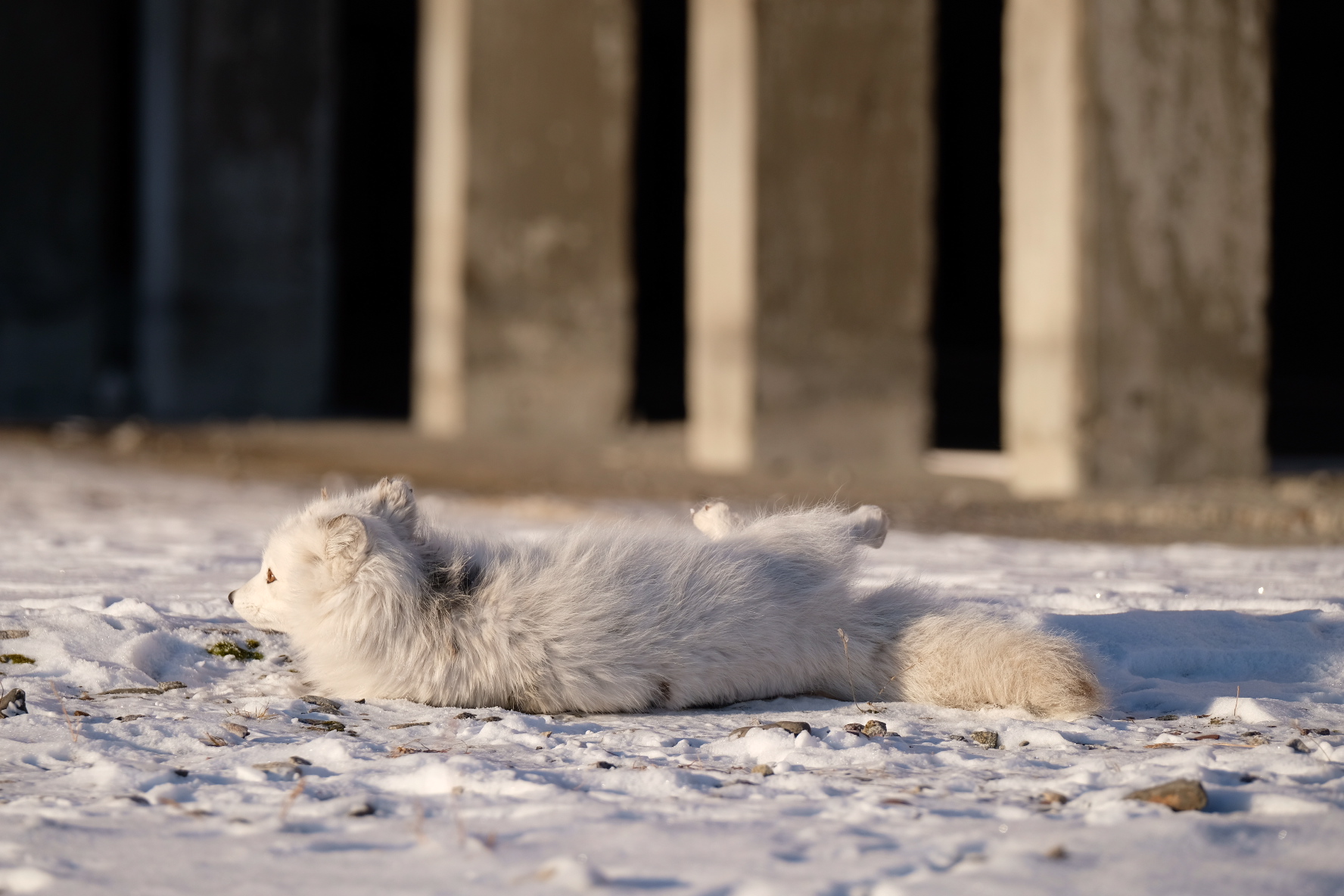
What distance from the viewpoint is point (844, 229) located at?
1154 cm

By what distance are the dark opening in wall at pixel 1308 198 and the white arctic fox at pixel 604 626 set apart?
49.1 feet

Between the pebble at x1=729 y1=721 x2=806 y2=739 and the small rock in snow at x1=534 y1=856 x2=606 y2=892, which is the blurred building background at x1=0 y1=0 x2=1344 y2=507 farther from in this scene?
the small rock in snow at x1=534 y1=856 x2=606 y2=892

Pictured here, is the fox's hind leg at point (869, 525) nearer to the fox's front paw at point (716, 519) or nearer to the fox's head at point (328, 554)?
the fox's front paw at point (716, 519)

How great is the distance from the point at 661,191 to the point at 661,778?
18131mm

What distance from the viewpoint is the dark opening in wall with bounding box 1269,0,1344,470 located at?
57.5 feet

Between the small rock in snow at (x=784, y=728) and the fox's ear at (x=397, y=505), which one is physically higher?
the fox's ear at (x=397, y=505)

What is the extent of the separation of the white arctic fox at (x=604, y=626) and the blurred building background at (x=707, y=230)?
5.63m

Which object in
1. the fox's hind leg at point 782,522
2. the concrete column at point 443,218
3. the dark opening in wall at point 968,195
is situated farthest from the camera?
the dark opening in wall at point 968,195

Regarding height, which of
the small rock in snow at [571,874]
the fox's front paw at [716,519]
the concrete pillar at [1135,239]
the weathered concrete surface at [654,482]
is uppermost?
the concrete pillar at [1135,239]

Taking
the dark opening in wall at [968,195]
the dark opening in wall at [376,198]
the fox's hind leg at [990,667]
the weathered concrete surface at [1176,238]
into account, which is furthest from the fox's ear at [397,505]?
the dark opening in wall at [376,198]

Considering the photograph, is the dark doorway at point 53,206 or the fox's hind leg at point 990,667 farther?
the dark doorway at point 53,206

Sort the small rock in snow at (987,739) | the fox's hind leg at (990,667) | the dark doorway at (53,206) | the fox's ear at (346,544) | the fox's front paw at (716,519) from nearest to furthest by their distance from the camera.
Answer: the small rock in snow at (987,739), the fox's hind leg at (990,667), the fox's ear at (346,544), the fox's front paw at (716,519), the dark doorway at (53,206)

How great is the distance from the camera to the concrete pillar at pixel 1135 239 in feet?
29.4

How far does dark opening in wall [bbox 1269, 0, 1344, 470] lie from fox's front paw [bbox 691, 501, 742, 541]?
14.7 m
